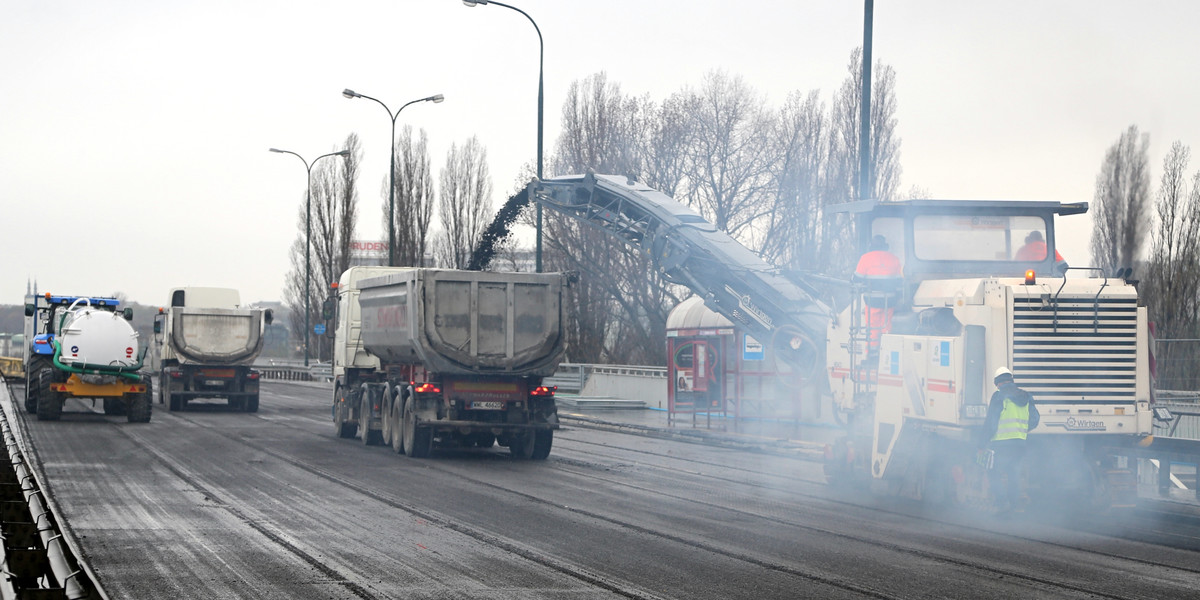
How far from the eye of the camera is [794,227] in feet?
156

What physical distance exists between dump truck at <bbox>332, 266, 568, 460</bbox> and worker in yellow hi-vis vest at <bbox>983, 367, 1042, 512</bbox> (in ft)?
27.8

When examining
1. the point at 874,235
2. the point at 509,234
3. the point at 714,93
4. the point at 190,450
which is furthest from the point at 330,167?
the point at 874,235

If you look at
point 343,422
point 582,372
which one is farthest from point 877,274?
point 582,372

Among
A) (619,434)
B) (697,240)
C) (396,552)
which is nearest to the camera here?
(396,552)

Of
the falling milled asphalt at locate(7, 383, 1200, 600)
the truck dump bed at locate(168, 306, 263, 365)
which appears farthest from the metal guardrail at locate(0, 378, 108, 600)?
the truck dump bed at locate(168, 306, 263, 365)

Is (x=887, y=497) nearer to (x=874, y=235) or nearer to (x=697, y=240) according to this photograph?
(x=874, y=235)

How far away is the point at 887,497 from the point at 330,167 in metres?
57.4

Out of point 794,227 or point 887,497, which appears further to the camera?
point 794,227

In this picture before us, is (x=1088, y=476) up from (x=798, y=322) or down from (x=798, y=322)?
down

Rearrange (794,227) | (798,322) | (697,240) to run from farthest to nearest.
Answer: (794,227) < (697,240) < (798,322)

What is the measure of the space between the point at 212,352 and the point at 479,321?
15.2m

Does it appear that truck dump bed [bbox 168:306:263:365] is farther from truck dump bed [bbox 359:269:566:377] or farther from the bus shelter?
truck dump bed [bbox 359:269:566:377]

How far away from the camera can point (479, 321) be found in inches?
771

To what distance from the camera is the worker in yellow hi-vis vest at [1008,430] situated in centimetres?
1270
